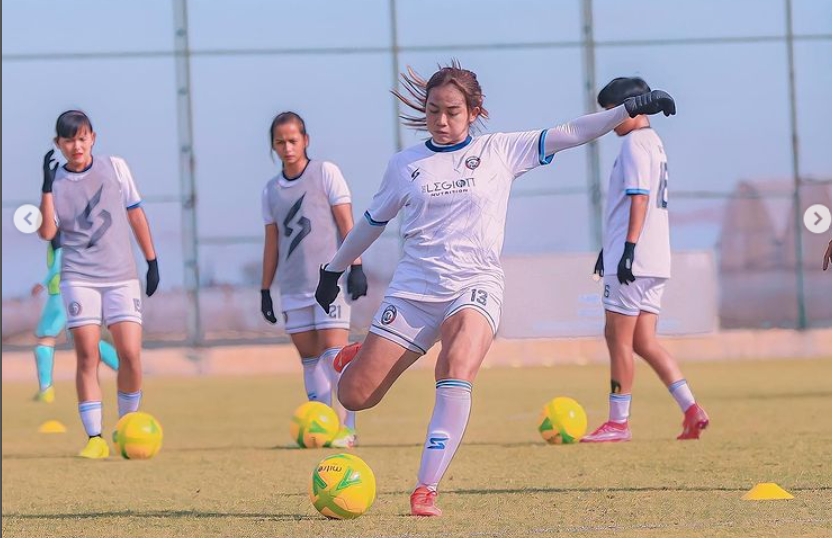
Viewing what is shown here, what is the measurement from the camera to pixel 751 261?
72.0ft

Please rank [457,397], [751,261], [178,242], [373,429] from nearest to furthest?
[457,397]
[373,429]
[178,242]
[751,261]

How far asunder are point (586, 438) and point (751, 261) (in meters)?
13.6

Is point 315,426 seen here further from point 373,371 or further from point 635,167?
point 373,371

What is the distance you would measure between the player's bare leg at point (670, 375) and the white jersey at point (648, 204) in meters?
0.31

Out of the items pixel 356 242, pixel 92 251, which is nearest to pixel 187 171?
pixel 92 251

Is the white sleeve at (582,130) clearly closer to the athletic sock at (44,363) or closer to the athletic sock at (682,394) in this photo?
the athletic sock at (682,394)

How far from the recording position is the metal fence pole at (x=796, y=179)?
839 inches

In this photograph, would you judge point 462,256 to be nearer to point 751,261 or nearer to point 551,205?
point 551,205

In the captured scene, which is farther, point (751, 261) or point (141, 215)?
point (751, 261)

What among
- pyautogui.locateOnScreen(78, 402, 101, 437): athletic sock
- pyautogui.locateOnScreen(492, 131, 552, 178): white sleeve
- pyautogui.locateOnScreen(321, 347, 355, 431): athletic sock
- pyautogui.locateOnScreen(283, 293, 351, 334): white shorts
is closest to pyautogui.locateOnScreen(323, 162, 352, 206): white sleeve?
pyautogui.locateOnScreen(283, 293, 351, 334): white shorts

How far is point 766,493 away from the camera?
6062 millimetres

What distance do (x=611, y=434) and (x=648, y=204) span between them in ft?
4.44

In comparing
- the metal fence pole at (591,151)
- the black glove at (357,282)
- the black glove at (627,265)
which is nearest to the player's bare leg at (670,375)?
the black glove at (627,265)

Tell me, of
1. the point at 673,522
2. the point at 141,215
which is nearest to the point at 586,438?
the point at 141,215
